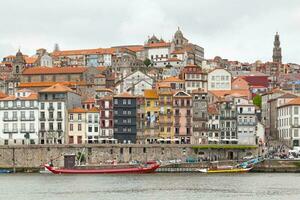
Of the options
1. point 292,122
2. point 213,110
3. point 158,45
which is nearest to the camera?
point 292,122

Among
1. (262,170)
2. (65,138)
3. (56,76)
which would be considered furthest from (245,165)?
(56,76)

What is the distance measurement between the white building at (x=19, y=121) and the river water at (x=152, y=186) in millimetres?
17046

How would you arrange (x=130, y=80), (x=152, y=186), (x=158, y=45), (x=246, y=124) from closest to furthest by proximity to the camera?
(x=152, y=186)
(x=246, y=124)
(x=130, y=80)
(x=158, y=45)

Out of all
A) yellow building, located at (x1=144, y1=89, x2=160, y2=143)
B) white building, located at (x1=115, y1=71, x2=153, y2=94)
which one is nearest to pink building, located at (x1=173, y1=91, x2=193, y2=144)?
yellow building, located at (x1=144, y1=89, x2=160, y2=143)

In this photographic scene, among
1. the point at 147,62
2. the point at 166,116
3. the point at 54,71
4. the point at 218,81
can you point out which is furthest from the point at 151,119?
the point at 147,62

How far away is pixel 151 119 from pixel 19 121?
1857 cm

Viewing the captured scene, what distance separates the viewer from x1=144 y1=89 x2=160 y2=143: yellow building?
366 ft

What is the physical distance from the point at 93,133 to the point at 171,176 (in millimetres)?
25354

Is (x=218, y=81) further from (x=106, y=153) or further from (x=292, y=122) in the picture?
(x=106, y=153)

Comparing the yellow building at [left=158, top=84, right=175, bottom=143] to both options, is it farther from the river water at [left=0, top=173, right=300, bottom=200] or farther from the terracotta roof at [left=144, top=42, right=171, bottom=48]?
the terracotta roof at [left=144, top=42, right=171, bottom=48]

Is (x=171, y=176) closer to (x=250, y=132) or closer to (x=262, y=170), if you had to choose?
(x=262, y=170)

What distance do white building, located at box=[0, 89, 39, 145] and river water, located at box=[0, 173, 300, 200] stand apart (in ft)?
55.9

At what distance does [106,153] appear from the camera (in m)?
103

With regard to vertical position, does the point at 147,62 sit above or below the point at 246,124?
above
